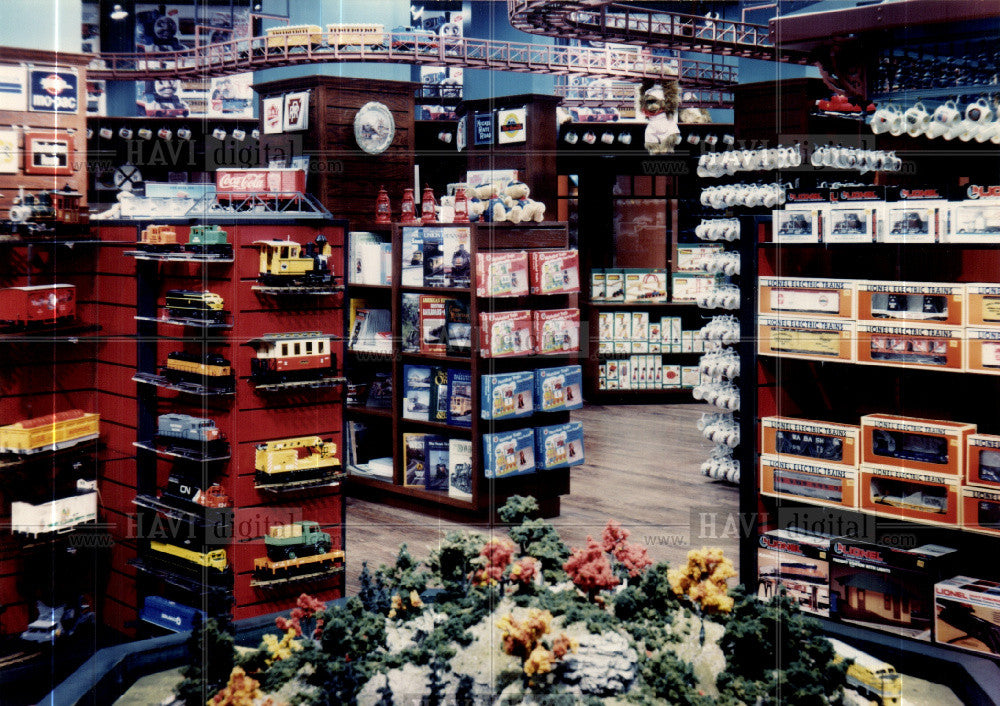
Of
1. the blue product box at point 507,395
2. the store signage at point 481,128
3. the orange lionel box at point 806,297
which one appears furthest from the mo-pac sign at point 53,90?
the store signage at point 481,128

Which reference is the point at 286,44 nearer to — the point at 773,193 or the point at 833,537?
the point at 773,193

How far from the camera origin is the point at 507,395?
6160 millimetres

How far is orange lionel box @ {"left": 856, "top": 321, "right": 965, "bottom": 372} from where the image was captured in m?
3.91

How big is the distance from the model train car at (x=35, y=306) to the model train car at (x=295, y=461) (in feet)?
3.62

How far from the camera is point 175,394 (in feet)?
15.1

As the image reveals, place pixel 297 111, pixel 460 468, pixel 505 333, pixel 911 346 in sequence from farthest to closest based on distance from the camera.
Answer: pixel 297 111
pixel 460 468
pixel 505 333
pixel 911 346

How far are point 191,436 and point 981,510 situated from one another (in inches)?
124

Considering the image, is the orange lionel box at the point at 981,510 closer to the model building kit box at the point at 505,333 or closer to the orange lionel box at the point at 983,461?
the orange lionel box at the point at 983,461

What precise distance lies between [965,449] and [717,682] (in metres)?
1.91

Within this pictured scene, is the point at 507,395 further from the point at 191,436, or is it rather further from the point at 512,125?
Answer: the point at 512,125

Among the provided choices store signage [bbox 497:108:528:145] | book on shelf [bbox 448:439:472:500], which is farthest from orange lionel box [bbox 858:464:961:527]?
store signage [bbox 497:108:528:145]

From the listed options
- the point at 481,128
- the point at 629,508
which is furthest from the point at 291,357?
the point at 481,128

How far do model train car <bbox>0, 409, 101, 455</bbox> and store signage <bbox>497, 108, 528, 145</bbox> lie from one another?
6984mm

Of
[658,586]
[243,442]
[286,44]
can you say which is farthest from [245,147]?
[658,586]
